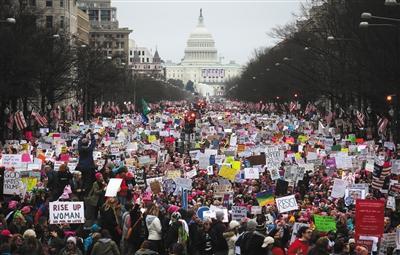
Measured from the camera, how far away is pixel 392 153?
1427 inches

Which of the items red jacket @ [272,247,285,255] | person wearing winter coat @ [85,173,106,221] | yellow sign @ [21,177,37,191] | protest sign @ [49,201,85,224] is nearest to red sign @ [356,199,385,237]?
red jacket @ [272,247,285,255]

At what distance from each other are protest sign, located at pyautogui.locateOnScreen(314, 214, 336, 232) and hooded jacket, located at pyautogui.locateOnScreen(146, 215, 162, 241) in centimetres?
244

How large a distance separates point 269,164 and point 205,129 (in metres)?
29.1

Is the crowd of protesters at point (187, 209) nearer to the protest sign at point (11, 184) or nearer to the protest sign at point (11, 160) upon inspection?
the protest sign at point (11, 184)

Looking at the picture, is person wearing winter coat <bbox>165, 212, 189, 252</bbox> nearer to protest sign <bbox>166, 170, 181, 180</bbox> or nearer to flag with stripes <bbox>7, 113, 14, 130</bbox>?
protest sign <bbox>166, 170, 181, 180</bbox>

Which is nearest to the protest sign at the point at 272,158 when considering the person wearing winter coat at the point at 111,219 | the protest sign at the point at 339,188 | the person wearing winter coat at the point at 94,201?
the protest sign at the point at 339,188

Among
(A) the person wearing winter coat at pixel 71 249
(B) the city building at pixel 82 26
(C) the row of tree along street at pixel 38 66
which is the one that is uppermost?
(B) the city building at pixel 82 26

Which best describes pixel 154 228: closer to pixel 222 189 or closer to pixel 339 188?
pixel 339 188

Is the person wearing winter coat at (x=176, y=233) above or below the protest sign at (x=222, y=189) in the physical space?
above

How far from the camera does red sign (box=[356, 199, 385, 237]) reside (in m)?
17.0

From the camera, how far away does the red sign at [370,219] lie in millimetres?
17000

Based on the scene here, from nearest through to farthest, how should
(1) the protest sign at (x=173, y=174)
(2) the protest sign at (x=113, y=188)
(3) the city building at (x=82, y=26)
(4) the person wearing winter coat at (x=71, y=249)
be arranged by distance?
(4) the person wearing winter coat at (x=71, y=249)
(2) the protest sign at (x=113, y=188)
(1) the protest sign at (x=173, y=174)
(3) the city building at (x=82, y=26)

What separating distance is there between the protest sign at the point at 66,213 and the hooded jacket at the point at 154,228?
3.90ft

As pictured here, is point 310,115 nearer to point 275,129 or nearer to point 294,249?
point 275,129
